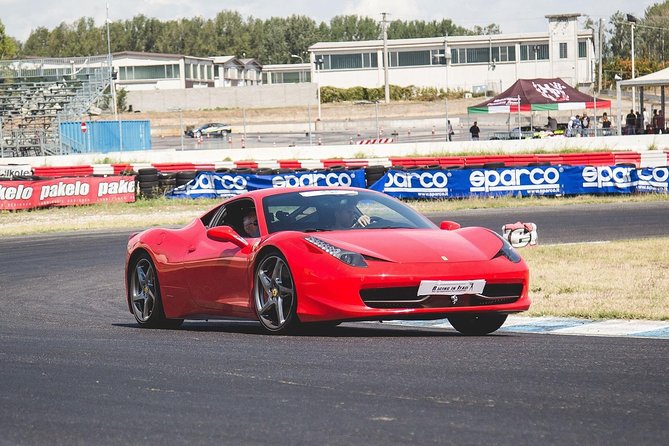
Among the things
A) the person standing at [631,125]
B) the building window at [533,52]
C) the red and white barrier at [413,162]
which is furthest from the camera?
the building window at [533,52]

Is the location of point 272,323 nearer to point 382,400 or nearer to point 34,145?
point 382,400

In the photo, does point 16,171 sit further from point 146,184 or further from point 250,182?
point 250,182

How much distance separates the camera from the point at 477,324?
28.8 feet

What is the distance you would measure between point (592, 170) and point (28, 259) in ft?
46.8

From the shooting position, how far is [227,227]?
880 centimetres

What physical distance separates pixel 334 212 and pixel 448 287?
4.41 feet

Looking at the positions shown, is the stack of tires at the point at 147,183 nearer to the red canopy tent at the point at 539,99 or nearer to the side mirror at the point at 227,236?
the red canopy tent at the point at 539,99

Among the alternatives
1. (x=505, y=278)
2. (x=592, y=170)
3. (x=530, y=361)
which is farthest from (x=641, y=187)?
(x=530, y=361)

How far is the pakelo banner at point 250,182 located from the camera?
2798 centimetres

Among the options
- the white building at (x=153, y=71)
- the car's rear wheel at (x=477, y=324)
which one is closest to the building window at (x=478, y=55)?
the white building at (x=153, y=71)

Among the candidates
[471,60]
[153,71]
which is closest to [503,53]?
[471,60]

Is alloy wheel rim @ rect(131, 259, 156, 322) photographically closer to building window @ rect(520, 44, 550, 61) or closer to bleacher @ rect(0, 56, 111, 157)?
bleacher @ rect(0, 56, 111, 157)

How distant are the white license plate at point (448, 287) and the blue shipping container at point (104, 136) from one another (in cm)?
3651

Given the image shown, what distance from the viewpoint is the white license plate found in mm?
7887
